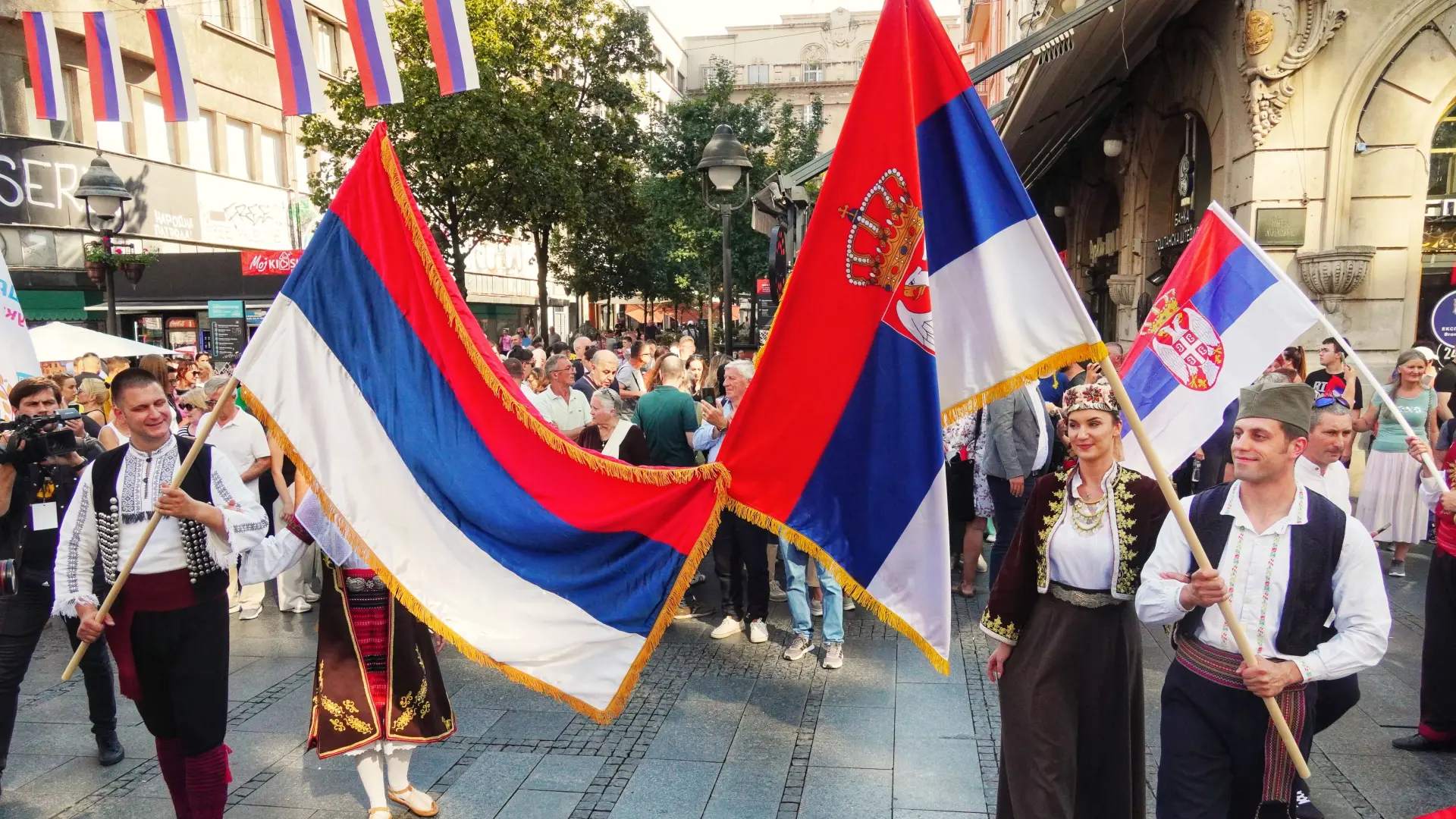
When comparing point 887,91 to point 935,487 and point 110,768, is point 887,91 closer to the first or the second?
point 935,487

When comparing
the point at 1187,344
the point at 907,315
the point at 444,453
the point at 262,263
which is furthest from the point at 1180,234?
the point at 262,263

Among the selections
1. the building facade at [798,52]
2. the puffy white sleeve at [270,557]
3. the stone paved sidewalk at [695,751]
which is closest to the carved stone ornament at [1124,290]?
the stone paved sidewalk at [695,751]

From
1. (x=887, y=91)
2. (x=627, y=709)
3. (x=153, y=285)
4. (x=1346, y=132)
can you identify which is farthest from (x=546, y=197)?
(x=887, y=91)

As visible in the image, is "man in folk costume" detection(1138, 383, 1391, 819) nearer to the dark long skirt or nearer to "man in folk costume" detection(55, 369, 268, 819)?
the dark long skirt

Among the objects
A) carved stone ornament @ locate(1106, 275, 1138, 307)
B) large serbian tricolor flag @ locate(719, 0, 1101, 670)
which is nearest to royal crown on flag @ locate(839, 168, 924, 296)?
large serbian tricolor flag @ locate(719, 0, 1101, 670)

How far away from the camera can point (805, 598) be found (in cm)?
630

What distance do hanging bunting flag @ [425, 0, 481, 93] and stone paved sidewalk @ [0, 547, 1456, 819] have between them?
170 inches

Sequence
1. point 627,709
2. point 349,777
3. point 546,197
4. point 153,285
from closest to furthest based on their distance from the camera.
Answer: point 349,777
point 627,709
point 546,197
point 153,285

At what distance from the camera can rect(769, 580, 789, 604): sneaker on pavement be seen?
26.0 ft

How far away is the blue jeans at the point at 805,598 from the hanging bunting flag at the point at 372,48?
4.67 meters

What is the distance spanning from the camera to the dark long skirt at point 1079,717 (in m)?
3.29

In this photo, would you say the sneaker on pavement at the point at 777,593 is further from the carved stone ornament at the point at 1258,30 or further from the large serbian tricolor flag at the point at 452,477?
the carved stone ornament at the point at 1258,30

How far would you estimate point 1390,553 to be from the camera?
8.66m

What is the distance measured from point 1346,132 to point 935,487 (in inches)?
375
